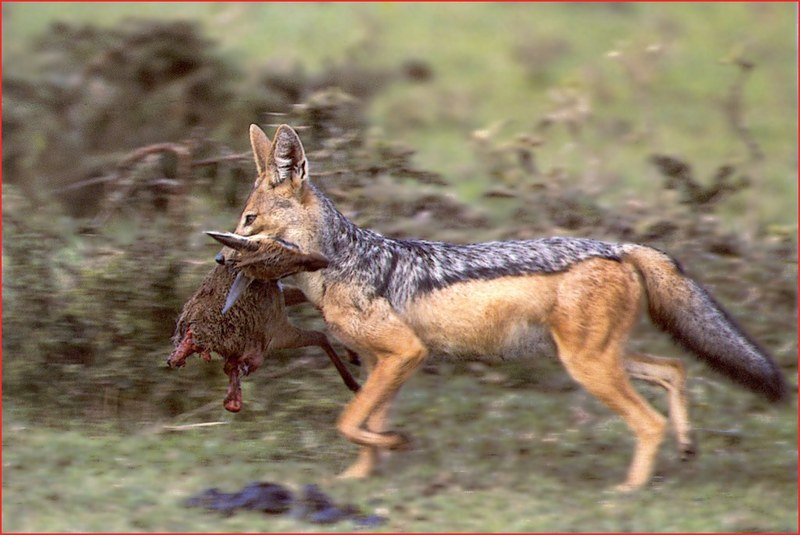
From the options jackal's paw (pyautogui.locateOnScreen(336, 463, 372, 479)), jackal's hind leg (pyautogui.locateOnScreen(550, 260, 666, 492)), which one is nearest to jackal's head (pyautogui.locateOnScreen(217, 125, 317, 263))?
jackal's paw (pyautogui.locateOnScreen(336, 463, 372, 479))

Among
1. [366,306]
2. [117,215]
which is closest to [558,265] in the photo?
[366,306]

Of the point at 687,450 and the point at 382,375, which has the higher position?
→ the point at 382,375

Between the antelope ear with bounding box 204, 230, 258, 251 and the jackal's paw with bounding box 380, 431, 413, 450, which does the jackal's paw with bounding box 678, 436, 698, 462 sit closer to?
the jackal's paw with bounding box 380, 431, 413, 450

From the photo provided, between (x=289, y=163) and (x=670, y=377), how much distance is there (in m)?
2.61

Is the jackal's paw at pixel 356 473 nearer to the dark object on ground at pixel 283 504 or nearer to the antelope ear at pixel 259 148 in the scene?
the dark object on ground at pixel 283 504

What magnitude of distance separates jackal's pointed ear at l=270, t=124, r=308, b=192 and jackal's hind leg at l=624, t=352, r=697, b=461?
7.41 ft

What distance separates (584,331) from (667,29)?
1191cm

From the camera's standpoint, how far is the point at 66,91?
12.0 m

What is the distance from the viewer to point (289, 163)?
7.72 m

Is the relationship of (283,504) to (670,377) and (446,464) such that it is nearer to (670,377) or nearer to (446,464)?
(446,464)

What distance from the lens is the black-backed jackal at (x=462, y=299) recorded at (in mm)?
7727

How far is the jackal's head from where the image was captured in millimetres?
7711

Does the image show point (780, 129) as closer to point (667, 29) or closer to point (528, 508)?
point (667, 29)

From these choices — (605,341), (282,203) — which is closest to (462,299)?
(605,341)
